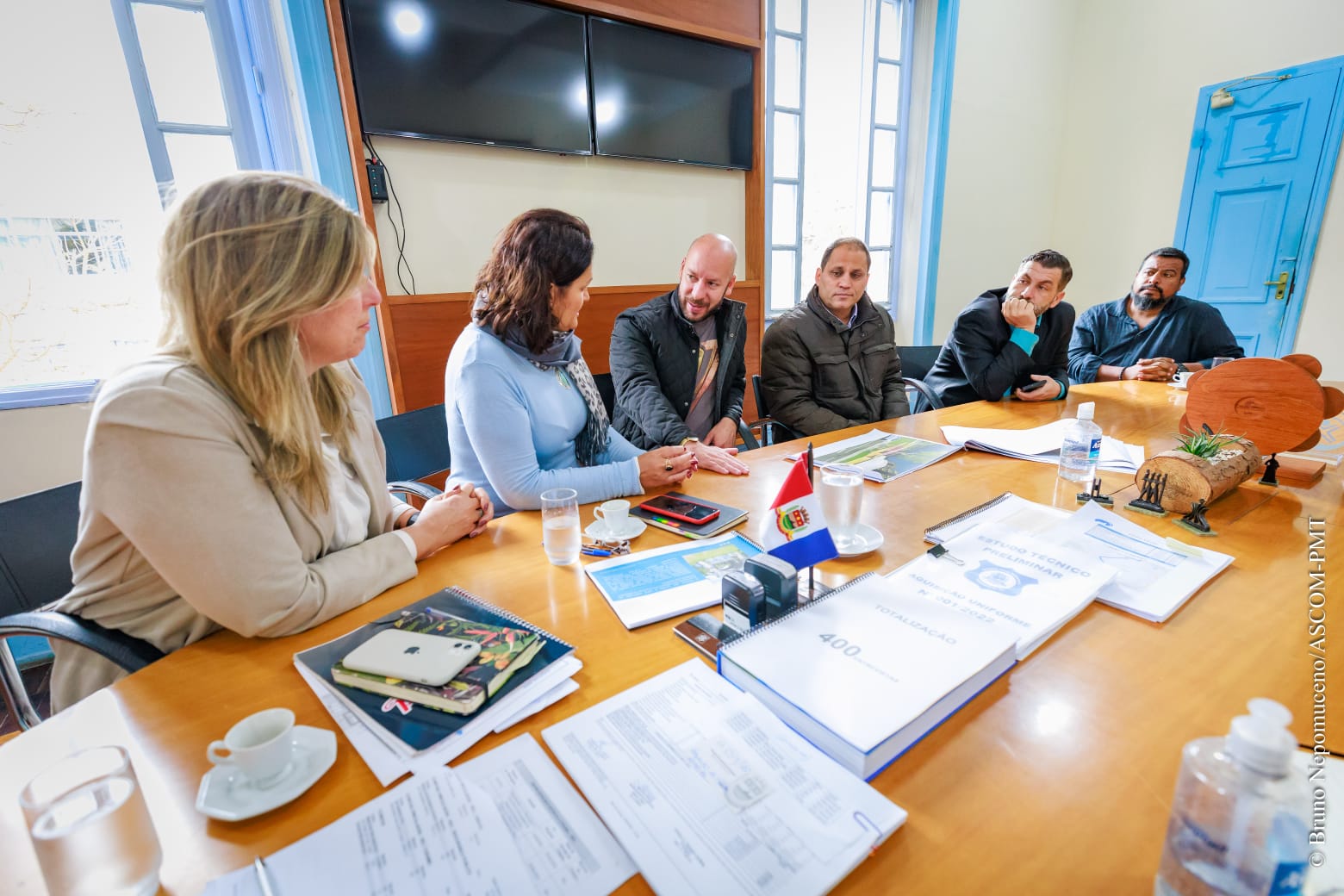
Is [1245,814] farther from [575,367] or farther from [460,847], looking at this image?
[575,367]

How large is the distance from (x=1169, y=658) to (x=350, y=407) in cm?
137

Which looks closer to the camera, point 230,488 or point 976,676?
point 976,676

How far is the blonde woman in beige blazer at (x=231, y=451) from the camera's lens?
0.80m

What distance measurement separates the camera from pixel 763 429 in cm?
251

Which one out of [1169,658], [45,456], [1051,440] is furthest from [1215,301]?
[45,456]

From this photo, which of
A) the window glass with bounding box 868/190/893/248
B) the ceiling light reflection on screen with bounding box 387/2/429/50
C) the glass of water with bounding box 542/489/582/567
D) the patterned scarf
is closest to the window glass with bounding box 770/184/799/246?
the window glass with bounding box 868/190/893/248

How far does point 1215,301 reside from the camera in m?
4.24

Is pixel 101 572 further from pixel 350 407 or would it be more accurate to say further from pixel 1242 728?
pixel 1242 728

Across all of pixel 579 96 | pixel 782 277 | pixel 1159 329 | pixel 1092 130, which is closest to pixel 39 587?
pixel 579 96

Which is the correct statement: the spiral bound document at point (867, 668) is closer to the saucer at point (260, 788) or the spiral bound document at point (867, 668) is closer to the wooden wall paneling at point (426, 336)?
the saucer at point (260, 788)

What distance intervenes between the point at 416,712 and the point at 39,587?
3.41ft

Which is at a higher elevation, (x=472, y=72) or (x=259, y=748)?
(x=472, y=72)

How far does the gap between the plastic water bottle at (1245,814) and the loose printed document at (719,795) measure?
0.67 ft

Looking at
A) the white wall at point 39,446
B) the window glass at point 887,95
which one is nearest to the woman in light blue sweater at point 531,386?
the white wall at point 39,446
